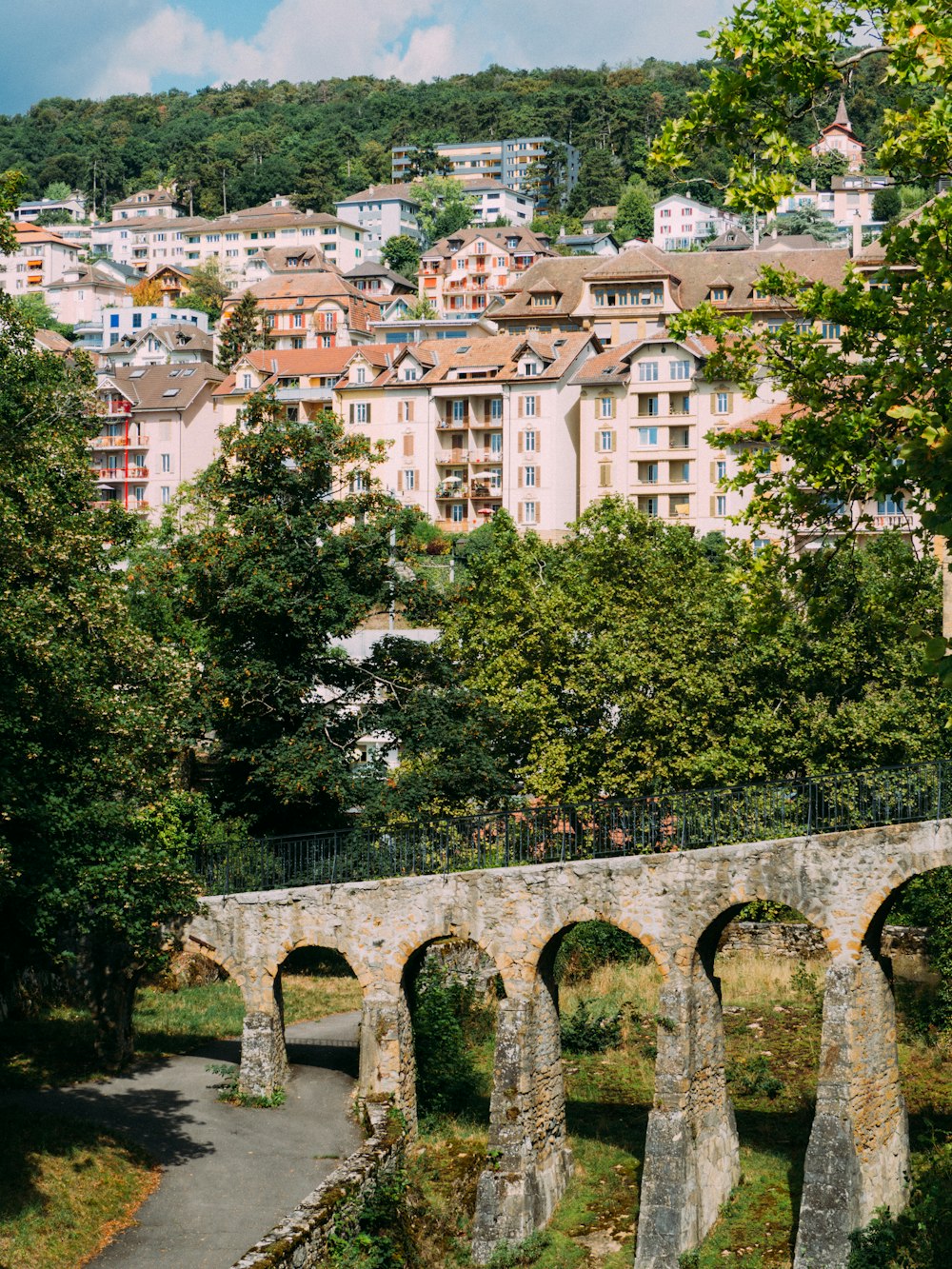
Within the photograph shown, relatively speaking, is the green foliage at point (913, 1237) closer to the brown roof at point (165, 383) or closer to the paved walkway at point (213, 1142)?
the paved walkway at point (213, 1142)

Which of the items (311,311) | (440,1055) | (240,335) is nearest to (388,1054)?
(440,1055)

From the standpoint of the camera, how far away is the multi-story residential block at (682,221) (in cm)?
17000

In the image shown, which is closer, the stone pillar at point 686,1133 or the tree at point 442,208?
the stone pillar at point 686,1133

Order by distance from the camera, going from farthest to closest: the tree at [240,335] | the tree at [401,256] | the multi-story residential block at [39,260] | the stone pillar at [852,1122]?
the multi-story residential block at [39,260] < the tree at [401,256] < the tree at [240,335] < the stone pillar at [852,1122]

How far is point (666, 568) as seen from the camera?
151 ft

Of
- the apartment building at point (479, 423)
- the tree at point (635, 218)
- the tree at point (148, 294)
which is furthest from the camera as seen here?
the tree at point (635, 218)

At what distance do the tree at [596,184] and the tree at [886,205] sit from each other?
4559 cm

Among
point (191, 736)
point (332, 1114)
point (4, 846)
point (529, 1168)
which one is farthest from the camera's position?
point (191, 736)

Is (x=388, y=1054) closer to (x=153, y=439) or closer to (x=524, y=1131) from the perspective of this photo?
(x=524, y=1131)

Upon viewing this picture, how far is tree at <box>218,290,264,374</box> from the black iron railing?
9229 centimetres

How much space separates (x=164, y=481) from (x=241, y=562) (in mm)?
78913

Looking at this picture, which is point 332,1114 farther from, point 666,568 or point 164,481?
point 164,481

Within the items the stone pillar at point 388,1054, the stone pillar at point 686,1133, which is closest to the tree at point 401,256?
the stone pillar at point 388,1054

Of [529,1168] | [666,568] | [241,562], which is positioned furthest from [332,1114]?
[666,568]
